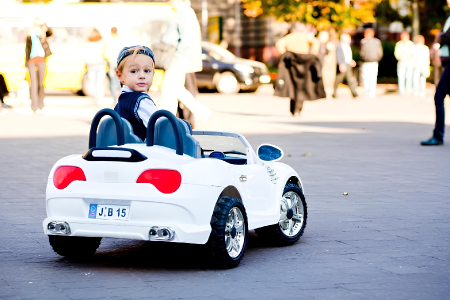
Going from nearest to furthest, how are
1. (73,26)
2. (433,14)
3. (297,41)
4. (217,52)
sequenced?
(297,41) → (73,26) → (217,52) → (433,14)

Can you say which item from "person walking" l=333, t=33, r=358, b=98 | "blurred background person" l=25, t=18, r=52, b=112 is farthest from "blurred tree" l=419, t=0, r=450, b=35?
"blurred background person" l=25, t=18, r=52, b=112

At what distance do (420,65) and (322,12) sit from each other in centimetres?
1033

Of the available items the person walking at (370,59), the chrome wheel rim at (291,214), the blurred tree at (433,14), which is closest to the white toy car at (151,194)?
the chrome wheel rim at (291,214)

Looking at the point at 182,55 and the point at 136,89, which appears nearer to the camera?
the point at 136,89

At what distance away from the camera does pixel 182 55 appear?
14.1 m

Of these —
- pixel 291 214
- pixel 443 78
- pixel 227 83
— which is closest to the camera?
pixel 291 214

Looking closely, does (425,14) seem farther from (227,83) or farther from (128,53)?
(128,53)

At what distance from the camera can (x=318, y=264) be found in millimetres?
5891

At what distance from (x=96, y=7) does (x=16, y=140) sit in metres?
14.8

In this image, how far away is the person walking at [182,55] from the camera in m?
14.1

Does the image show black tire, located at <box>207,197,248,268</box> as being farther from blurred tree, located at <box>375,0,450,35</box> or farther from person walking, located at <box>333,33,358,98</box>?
blurred tree, located at <box>375,0,450,35</box>

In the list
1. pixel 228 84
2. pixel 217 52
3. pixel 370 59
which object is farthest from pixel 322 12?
pixel 370 59

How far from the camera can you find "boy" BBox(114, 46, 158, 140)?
239 inches

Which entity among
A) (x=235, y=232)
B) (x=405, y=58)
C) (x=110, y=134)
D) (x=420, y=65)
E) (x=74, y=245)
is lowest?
(x=420, y=65)
